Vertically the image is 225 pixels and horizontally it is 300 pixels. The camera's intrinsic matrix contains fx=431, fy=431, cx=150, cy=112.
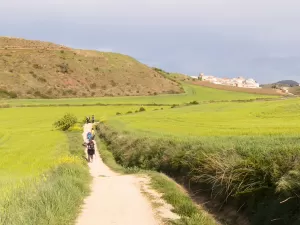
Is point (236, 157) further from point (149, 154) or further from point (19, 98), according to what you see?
point (19, 98)

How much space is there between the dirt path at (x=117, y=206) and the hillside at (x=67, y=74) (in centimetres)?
8516

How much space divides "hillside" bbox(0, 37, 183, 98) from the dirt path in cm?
8516

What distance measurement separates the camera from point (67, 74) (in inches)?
4771

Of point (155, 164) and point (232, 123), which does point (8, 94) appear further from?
point (155, 164)

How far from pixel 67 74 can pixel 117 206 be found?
111696mm

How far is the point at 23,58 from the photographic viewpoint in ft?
391

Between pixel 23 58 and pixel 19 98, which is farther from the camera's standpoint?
pixel 23 58

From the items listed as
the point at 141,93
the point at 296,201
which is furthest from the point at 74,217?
the point at 141,93

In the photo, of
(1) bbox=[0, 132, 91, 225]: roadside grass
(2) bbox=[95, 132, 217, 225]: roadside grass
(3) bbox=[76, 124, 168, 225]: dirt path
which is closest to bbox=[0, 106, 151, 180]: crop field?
(3) bbox=[76, 124, 168, 225]: dirt path

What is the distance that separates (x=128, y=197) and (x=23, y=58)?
368 feet

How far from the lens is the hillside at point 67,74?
106750 millimetres

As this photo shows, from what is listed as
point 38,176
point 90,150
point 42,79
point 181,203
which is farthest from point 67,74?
point 181,203

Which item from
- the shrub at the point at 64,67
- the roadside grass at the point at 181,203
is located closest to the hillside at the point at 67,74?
the shrub at the point at 64,67

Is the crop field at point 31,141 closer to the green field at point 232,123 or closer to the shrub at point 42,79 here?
the green field at point 232,123
